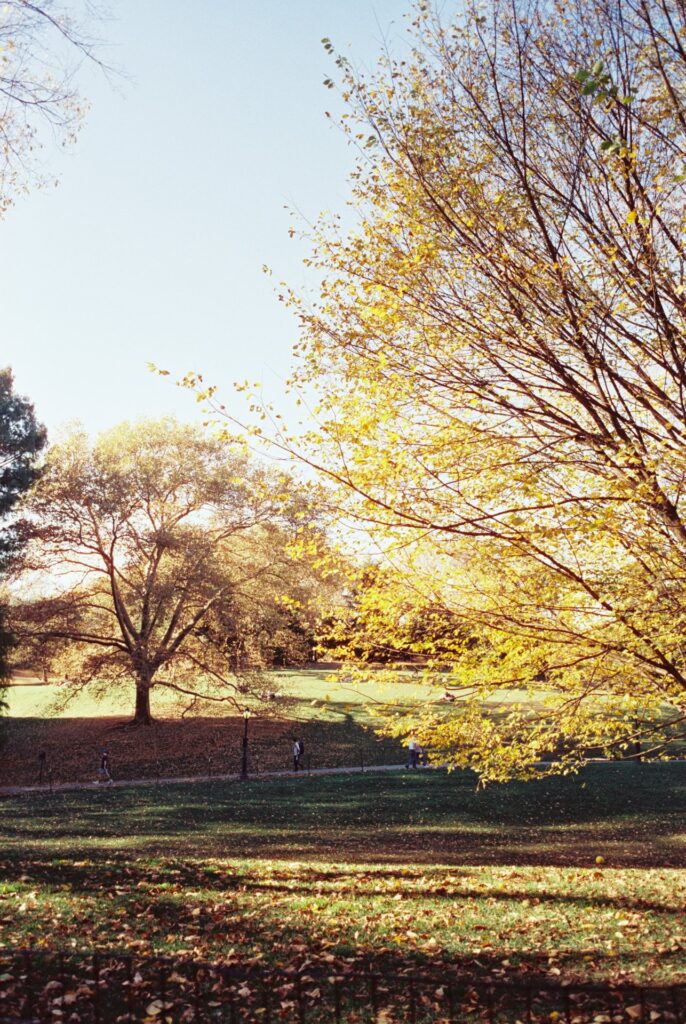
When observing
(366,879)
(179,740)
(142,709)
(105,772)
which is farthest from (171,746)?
(366,879)

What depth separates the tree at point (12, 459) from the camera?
2977 cm

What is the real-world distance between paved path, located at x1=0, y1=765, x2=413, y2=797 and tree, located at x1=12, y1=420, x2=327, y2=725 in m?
4.51

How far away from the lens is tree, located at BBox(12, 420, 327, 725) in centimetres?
3203

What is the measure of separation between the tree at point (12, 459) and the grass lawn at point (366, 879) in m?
10.7

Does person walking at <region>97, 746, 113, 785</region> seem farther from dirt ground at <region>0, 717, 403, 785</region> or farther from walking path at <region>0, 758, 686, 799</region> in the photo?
dirt ground at <region>0, 717, 403, 785</region>

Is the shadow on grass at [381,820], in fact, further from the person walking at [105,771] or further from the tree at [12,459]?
the tree at [12,459]

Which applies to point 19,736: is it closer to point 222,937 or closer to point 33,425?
point 33,425

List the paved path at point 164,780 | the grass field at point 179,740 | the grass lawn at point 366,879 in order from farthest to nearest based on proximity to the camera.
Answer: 1. the grass field at point 179,740
2. the paved path at point 164,780
3. the grass lawn at point 366,879

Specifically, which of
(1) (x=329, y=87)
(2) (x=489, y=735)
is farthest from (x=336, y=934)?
(1) (x=329, y=87)

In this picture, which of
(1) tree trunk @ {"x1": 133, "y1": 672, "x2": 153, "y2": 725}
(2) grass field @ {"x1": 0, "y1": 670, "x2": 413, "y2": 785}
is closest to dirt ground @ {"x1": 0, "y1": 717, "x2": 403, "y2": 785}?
(2) grass field @ {"x1": 0, "y1": 670, "x2": 413, "y2": 785}

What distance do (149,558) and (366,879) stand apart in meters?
24.9

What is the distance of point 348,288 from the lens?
8406mm

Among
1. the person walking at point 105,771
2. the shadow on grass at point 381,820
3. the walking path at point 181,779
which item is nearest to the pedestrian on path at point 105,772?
the person walking at point 105,771

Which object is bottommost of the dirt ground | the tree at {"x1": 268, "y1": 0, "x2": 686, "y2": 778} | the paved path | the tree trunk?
the paved path
